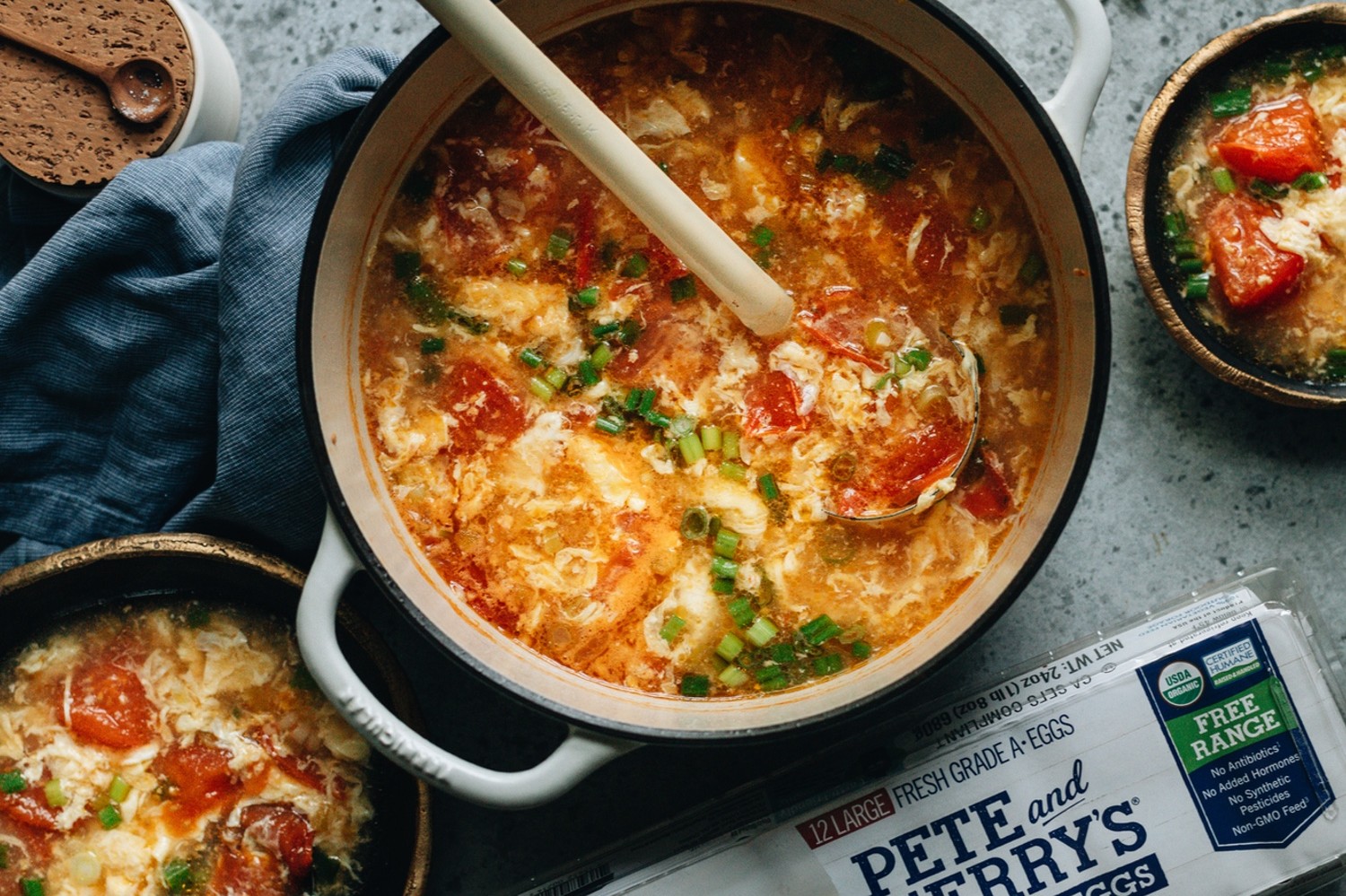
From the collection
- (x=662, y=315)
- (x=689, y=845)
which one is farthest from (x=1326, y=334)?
(x=689, y=845)

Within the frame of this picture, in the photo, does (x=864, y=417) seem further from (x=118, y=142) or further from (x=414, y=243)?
(x=118, y=142)

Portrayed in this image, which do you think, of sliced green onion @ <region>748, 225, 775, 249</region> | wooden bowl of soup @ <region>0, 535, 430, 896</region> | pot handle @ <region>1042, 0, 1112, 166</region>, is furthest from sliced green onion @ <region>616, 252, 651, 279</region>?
wooden bowl of soup @ <region>0, 535, 430, 896</region>

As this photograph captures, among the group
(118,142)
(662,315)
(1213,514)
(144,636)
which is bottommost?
(1213,514)

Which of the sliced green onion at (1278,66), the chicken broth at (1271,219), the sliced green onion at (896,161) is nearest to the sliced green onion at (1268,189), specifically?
the chicken broth at (1271,219)

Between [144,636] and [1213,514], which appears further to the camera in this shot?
[1213,514]

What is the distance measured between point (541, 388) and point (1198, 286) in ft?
5.27

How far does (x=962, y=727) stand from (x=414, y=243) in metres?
1.65

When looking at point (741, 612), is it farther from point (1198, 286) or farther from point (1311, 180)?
point (1311, 180)

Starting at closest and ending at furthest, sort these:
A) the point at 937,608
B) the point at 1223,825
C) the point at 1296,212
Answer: the point at 937,608, the point at 1223,825, the point at 1296,212

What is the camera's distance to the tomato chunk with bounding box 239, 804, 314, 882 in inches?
100

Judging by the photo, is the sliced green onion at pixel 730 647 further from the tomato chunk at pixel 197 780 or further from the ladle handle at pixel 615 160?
the tomato chunk at pixel 197 780

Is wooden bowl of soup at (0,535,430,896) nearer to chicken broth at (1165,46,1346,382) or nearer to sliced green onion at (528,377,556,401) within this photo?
sliced green onion at (528,377,556,401)

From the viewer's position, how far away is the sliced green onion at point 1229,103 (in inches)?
108

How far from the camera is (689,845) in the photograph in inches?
99.7
